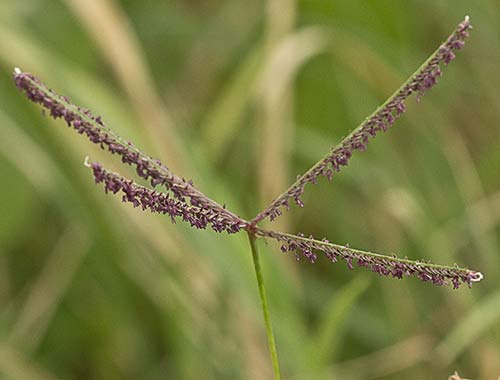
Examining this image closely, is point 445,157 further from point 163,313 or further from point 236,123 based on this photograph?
point 163,313

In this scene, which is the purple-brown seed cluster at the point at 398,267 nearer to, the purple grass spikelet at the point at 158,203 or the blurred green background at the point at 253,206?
the purple grass spikelet at the point at 158,203

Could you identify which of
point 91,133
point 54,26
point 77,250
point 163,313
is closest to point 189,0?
point 54,26

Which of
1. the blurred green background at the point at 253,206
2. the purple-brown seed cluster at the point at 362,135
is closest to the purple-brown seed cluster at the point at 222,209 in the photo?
the purple-brown seed cluster at the point at 362,135

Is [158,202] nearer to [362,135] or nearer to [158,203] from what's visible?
[158,203]

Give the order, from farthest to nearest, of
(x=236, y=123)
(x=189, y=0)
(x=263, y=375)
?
(x=189, y=0)
(x=236, y=123)
(x=263, y=375)

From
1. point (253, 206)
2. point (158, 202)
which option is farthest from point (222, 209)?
point (253, 206)
